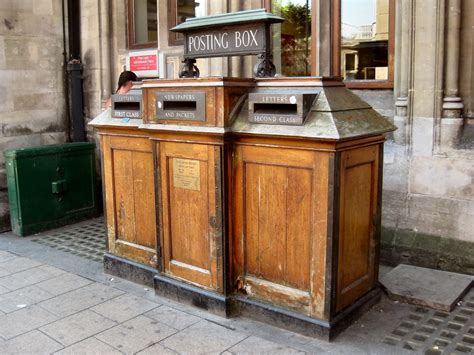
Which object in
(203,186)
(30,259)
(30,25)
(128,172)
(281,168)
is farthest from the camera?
(30,25)

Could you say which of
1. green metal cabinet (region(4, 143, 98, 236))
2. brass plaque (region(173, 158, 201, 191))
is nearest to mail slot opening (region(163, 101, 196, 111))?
brass plaque (region(173, 158, 201, 191))

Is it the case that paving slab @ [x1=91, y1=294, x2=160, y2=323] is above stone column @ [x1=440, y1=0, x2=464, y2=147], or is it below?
below

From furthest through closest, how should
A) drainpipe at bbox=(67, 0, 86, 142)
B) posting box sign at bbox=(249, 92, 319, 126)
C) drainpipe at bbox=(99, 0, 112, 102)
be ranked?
drainpipe at bbox=(67, 0, 86, 142)
drainpipe at bbox=(99, 0, 112, 102)
posting box sign at bbox=(249, 92, 319, 126)

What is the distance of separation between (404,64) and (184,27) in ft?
7.15

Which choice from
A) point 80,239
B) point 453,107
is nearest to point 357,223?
point 453,107

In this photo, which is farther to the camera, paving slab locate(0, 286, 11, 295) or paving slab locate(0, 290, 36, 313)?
paving slab locate(0, 286, 11, 295)

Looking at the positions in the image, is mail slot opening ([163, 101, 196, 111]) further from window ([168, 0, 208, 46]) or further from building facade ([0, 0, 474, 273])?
window ([168, 0, 208, 46])

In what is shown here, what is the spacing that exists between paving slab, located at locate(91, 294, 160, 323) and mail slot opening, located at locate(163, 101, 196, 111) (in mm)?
1644

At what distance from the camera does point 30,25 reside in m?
7.80

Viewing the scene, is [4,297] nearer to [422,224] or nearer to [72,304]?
[72,304]

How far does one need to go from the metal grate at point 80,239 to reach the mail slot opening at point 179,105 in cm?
224

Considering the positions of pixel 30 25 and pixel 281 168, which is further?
pixel 30 25

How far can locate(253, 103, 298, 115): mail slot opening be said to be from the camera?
4004 mm

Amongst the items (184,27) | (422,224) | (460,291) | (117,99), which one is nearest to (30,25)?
(117,99)
